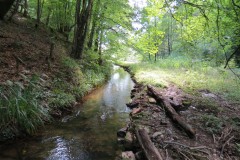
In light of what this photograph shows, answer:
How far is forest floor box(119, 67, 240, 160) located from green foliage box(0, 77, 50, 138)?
244 cm

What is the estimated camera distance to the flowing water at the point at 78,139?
4.64 metres

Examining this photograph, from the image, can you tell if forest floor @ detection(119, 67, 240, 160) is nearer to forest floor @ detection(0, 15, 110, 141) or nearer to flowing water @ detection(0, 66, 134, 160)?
flowing water @ detection(0, 66, 134, 160)

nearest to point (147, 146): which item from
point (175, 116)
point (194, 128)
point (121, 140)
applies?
point (121, 140)

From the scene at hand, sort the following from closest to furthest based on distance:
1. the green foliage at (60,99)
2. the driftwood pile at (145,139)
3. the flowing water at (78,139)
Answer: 1. the driftwood pile at (145,139)
2. the flowing water at (78,139)
3. the green foliage at (60,99)

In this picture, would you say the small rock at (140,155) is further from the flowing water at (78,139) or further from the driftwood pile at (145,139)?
the flowing water at (78,139)

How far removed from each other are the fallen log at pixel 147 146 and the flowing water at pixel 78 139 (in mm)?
736

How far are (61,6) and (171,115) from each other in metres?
10.7

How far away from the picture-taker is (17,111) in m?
4.88

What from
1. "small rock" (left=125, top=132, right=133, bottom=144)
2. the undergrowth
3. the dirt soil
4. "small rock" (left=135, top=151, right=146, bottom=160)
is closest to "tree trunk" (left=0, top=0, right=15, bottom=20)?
the dirt soil

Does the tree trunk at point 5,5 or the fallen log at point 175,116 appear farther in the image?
the tree trunk at point 5,5

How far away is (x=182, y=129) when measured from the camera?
17.9 ft

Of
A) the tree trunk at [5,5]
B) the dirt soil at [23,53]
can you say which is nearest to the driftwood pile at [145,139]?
the dirt soil at [23,53]

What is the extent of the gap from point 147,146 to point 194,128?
179 centimetres

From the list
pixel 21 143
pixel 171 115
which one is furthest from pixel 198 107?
pixel 21 143
